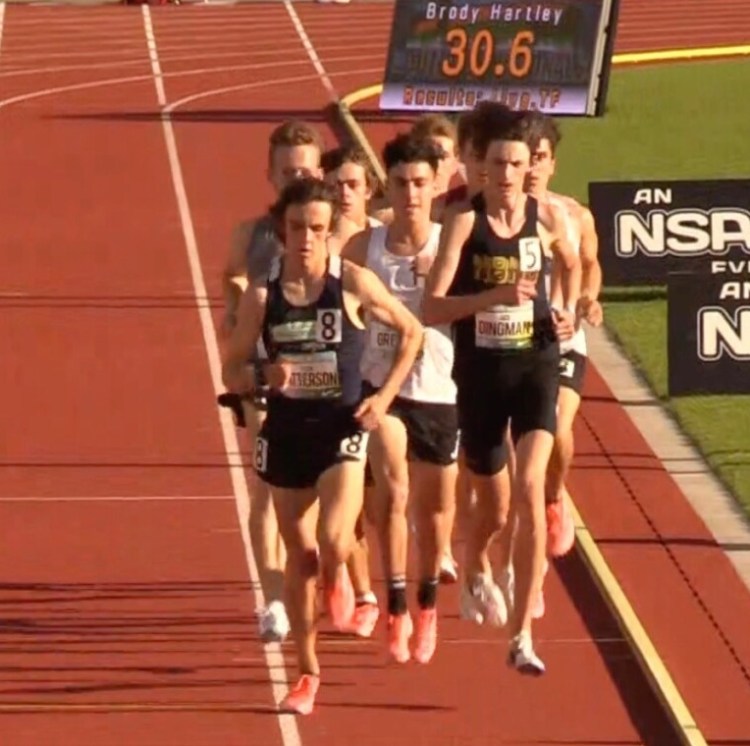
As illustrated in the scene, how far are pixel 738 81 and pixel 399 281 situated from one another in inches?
981

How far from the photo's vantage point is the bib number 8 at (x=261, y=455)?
11258 mm

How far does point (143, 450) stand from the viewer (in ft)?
55.9

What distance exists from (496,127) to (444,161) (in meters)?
0.53

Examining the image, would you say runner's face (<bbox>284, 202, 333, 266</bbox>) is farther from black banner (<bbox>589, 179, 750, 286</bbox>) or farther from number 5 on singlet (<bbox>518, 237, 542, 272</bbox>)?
black banner (<bbox>589, 179, 750, 286</bbox>)

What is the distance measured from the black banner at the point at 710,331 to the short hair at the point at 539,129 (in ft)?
16.5

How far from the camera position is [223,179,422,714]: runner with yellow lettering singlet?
11070 mm

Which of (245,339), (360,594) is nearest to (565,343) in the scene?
(360,594)

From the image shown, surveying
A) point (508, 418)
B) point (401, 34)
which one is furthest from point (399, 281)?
point (401, 34)

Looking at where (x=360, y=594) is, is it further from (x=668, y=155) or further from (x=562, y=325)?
(x=668, y=155)

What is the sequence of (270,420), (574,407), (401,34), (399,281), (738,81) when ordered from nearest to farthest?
(270,420), (399,281), (574,407), (401,34), (738,81)

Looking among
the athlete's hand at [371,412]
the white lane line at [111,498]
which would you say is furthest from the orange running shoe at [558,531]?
the white lane line at [111,498]

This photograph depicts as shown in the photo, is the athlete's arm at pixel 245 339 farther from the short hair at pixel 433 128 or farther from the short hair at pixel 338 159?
the short hair at pixel 433 128

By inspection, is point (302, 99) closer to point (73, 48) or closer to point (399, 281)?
point (73, 48)

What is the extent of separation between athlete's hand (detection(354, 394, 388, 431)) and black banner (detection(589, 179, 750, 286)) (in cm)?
923
